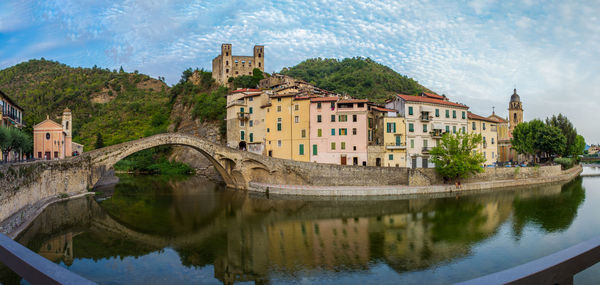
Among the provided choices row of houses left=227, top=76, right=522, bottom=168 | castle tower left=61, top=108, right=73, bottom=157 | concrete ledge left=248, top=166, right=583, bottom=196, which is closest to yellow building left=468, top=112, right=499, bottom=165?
row of houses left=227, top=76, right=522, bottom=168

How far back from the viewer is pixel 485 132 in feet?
136

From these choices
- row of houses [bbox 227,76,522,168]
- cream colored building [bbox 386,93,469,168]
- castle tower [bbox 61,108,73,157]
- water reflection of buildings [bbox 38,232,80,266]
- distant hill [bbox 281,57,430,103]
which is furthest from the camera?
distant hill [bbox 281,57,430,103]

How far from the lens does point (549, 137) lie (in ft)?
145

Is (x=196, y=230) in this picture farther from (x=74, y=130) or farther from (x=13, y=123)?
(x=74, y=130)

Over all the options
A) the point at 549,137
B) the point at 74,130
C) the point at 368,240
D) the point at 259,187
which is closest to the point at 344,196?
the point at 259,187

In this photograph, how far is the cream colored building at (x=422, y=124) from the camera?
1422 inches

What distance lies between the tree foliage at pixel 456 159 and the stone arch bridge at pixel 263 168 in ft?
10.9

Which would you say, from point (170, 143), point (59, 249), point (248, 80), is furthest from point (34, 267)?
point (248, 80)

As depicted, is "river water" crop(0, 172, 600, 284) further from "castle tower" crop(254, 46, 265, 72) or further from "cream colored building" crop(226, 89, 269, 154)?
"castle tower" crop(254, 46, 265, 72)

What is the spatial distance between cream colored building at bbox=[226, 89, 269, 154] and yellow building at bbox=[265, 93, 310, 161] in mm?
1044

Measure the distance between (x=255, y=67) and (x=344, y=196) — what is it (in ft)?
145

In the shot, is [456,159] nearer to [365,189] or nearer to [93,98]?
[365,189]

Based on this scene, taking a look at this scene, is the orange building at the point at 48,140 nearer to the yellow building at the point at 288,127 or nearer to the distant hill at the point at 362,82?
the yellow building at the point at 288,127

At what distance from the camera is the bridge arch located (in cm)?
3000
